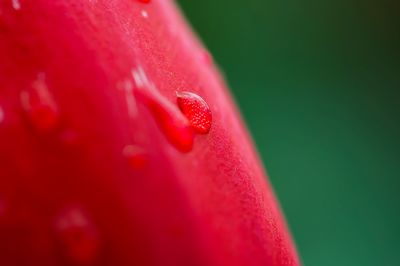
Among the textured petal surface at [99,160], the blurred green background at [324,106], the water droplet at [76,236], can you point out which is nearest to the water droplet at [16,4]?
the textured petal surface at [99,160]

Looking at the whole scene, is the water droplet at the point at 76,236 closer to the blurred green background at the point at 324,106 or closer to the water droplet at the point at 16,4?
the water droplet at the point at 16,4

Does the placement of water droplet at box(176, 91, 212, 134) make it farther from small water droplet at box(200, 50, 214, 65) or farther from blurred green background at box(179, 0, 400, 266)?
blurred green background at box(179, 0, 400, 266)

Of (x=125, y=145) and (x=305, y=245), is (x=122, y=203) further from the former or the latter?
(x=305, y=245)

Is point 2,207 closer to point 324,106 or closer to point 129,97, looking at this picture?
point 129,97

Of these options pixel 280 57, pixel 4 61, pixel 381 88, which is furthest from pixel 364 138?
pixel 4 61

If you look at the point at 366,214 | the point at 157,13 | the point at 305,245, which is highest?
the point at 157,13

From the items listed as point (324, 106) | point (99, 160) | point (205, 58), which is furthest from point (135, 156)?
point (324, 106)

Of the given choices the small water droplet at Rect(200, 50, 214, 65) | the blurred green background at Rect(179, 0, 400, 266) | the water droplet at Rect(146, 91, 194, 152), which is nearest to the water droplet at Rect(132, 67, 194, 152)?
the water droplet at Rect(146, 91, 194, 152)
